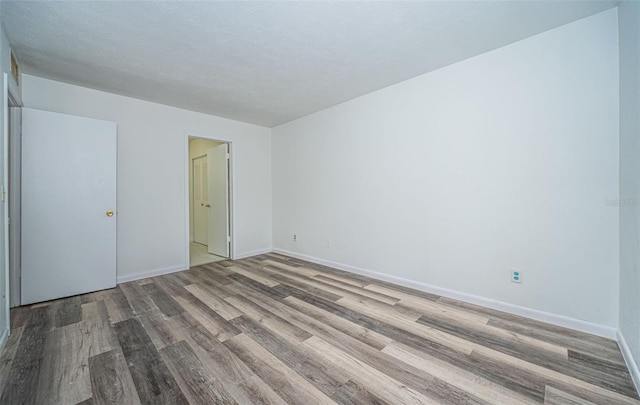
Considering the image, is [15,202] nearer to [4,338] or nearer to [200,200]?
[4,338]

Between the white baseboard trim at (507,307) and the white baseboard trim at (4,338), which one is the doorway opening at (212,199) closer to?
the white baseboard trim at (4,338)

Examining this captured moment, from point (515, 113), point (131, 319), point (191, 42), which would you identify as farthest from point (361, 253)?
point (191, 42)

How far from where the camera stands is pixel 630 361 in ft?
5.10

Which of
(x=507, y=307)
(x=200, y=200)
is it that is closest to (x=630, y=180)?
(x=507, y=307)

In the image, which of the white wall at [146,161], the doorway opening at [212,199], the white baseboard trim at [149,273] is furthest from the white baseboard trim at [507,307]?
the white wall at [146,161]

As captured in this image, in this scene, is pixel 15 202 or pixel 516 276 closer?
pixel 516 276

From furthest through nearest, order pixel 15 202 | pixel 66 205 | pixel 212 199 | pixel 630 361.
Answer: pixel 212 199, pixel 66 205, pixel 15 202, pixel 630 361

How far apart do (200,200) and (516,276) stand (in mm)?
5584

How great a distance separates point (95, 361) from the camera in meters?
1.71

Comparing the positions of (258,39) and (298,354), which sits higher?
(258,39)

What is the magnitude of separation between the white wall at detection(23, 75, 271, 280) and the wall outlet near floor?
4144 mm

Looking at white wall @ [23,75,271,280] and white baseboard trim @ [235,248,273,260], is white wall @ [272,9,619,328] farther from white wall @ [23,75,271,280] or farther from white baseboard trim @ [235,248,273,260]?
white wall @ [23,75,271,280]

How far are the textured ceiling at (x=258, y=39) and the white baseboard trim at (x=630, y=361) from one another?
7.80 ft

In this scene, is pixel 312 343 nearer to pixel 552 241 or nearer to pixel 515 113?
pixel 552 241
